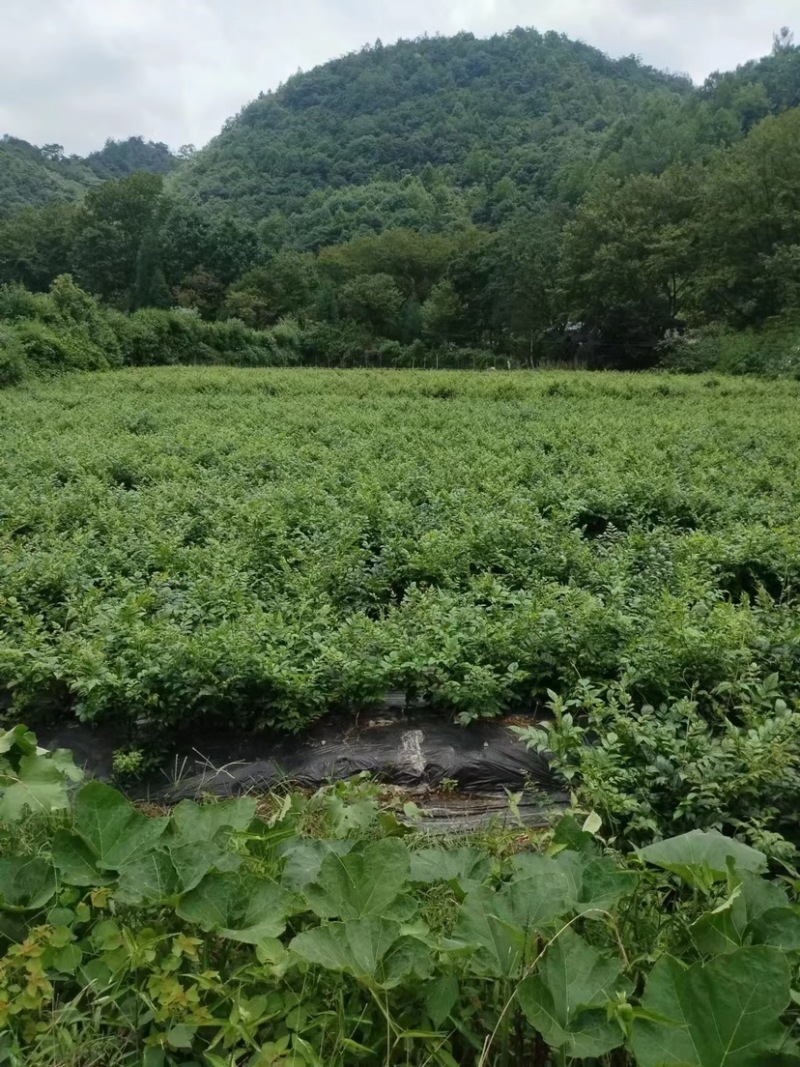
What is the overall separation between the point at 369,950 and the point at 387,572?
364cm

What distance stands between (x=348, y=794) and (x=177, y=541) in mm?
3375

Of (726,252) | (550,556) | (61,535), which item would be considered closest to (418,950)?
(550,556)

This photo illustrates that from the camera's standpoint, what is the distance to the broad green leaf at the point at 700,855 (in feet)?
5.20

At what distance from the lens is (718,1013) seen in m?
1.21

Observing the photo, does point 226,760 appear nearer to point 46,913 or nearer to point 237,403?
point 46,913

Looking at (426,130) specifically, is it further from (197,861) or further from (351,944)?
(351,944)

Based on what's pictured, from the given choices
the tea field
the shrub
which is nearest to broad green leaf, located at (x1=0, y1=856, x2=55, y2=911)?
the tea field

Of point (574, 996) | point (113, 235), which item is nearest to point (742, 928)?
point (574, 996)

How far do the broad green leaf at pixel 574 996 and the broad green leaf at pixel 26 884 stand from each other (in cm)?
114

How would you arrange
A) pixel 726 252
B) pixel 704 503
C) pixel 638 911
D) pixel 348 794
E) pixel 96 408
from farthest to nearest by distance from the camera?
pixel 726 252 < pixel 96 408 < pixel 704 503 < pixel 348 794 < pixel 638 911

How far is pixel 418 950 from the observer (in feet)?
4.85

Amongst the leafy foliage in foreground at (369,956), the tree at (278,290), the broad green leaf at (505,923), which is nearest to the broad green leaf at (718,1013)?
the leafy foliage in foreground at (369,956)

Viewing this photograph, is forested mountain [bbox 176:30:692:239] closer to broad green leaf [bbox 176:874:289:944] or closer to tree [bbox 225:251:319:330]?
tree [bbox 225:251:319:330]

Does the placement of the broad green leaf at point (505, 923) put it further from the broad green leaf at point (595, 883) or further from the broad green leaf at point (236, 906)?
the broad green leaf at point (236, 906)
